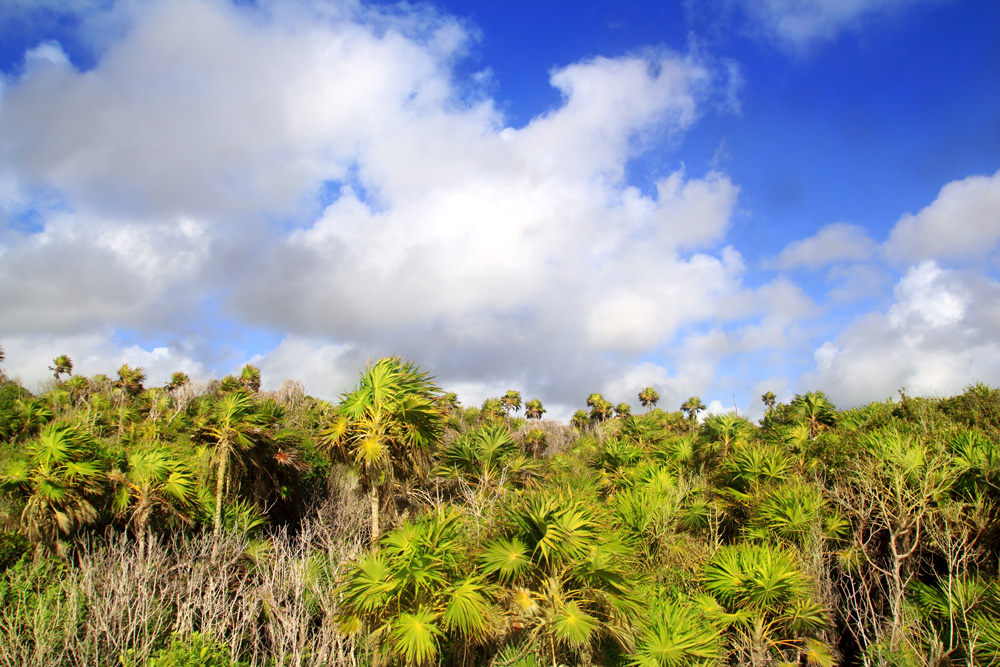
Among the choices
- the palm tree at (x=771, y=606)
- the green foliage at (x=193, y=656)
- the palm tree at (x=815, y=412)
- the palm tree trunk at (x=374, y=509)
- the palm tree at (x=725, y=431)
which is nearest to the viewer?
the green foliage at (x=193, y=656)

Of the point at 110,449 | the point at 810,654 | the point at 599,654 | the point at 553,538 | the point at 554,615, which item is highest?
the point at 110,449

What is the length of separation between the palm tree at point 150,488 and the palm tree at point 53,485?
0.59 meters

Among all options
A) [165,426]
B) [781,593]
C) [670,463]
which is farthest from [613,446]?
[165,426]

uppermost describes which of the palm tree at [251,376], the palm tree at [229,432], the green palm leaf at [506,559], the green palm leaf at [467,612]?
the palm tree at [251,376]

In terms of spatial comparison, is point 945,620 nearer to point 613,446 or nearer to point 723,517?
point 723,517

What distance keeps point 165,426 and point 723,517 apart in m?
26.4

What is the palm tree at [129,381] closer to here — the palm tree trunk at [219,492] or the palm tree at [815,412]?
the palm tree trunk at [219,492]

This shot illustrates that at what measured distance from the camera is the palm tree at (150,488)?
14383mm

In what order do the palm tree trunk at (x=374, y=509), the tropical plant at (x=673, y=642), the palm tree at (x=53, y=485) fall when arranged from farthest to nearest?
the palm tree at (x=53, y=485) < the palm tree trunk at (x=374, y=509) < the tropical plant at (x=673, y=642)

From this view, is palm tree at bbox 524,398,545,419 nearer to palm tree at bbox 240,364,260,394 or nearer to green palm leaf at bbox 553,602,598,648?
palm tree at bbox 240,364,260,394

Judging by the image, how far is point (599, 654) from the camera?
37.2 feet

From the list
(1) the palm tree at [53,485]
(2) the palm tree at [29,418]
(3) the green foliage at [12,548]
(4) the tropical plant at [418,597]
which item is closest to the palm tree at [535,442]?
(2) the palm tree at [29,418]

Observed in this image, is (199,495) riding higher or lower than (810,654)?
higher

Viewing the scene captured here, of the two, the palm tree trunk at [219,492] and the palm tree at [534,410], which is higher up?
the palm tree at [534,410]
